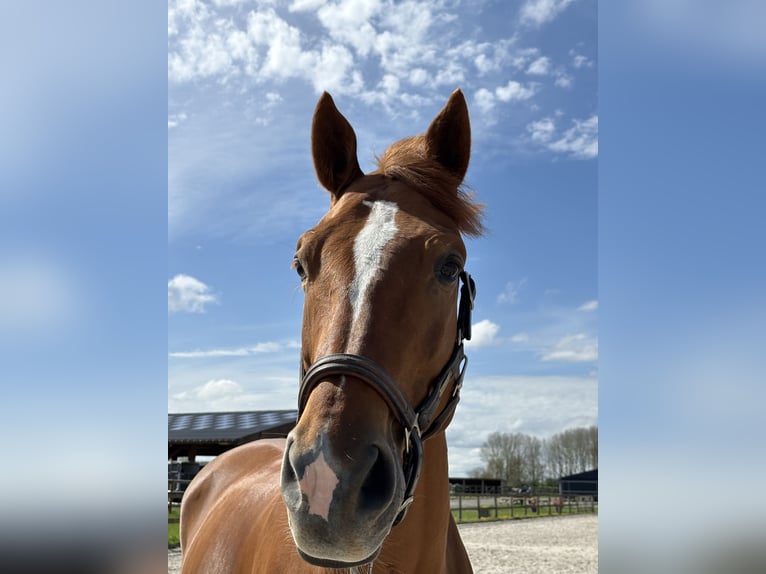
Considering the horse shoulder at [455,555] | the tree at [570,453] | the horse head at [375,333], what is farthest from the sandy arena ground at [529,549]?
the tree at [570,453]

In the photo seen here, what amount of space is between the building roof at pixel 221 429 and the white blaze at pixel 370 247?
1069 cm

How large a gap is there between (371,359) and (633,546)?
0.96m

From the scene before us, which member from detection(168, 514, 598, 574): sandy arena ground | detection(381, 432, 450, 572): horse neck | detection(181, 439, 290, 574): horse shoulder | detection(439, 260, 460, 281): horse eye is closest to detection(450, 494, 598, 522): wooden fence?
detection(168, 514, 598, 574): sandy arena ground

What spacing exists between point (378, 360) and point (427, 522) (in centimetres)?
81

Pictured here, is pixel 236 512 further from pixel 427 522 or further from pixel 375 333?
pixel 375 333

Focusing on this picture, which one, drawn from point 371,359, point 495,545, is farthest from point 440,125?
Answer: point 495,545

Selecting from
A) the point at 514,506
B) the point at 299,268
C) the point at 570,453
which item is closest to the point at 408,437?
the point at 299,268

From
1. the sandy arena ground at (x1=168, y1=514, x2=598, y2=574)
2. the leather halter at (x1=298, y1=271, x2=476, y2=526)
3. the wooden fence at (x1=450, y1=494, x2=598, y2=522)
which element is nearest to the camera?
the leather halter at (x1=298, y1=271, x2=476, y2=526)

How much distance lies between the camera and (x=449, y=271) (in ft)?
7.09

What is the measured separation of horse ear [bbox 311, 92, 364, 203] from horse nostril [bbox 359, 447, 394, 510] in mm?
1340

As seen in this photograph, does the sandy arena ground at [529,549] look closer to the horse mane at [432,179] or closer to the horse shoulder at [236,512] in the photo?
the horse shoulder at [236,512]

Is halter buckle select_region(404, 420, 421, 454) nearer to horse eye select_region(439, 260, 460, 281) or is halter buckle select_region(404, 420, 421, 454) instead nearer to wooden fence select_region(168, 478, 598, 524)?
horse eye select_region(439, 260, 460, 281)

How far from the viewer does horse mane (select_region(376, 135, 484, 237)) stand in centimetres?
245

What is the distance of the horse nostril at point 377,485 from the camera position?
5.35ft
